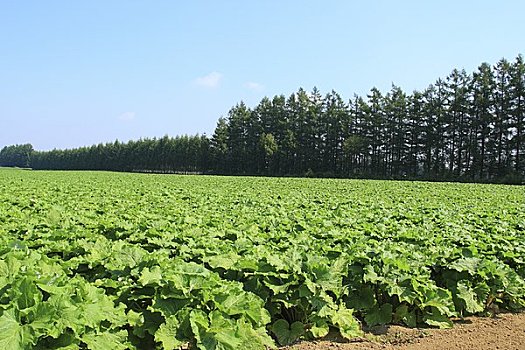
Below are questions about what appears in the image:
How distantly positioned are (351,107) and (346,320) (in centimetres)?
6543

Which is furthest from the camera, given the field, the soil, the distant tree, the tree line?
the distant tree

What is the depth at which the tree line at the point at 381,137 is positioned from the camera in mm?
50250

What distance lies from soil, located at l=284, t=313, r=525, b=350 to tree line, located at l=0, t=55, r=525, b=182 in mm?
43854

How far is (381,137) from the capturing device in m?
61.8

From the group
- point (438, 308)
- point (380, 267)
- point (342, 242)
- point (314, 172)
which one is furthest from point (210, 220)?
point (314, 172)

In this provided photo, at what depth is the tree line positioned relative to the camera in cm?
5025

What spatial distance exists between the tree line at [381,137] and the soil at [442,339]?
1727 inches

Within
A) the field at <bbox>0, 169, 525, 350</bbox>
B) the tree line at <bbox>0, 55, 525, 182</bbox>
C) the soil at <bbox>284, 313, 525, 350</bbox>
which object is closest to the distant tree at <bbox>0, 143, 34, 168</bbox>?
the tree line at <bbox>0, 55, 525, 182</bbox>

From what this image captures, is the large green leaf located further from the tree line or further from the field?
the tree line

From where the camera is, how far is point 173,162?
8556 centimetres

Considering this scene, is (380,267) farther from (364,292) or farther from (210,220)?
(210,220)

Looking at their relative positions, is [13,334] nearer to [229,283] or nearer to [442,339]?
[229,283]

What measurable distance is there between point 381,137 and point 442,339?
59671 mm

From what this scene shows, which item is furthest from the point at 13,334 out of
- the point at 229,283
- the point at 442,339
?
the point at 442,339
